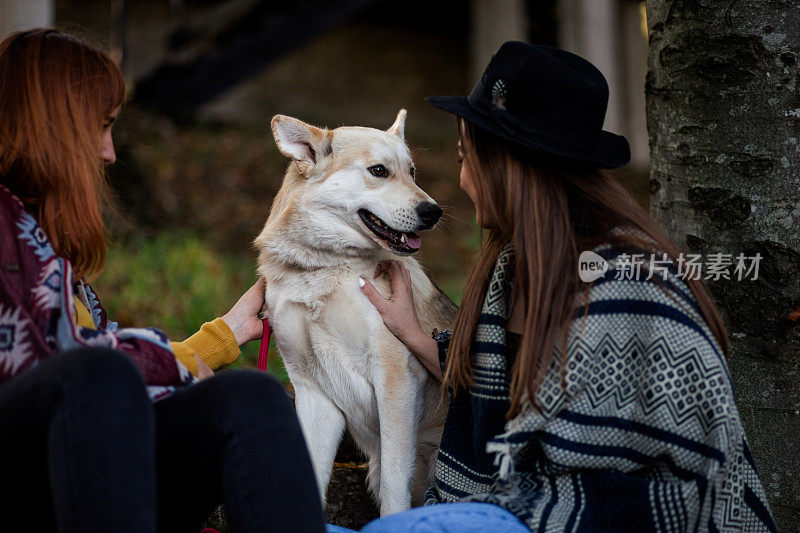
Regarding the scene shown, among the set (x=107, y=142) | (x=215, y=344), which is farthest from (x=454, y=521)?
(x=107, y=142)

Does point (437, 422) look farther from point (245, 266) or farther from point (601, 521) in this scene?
point (245, 266)

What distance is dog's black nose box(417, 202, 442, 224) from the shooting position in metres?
2.79

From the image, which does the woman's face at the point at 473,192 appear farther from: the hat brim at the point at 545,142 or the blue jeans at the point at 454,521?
the blue jeans at the point at 454,521

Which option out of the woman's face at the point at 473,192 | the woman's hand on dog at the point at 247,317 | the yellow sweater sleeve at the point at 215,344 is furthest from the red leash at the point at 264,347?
the woman's face at the point at 473,192

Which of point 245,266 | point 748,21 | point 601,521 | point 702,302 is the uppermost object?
point 748,21

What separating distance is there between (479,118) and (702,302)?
737 millimetres

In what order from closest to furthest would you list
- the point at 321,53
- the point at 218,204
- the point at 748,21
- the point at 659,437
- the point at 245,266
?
1. the point at 659,437
2. the point at 748,21
3. the point at 245,266
4. the point at 218,204
5. the point at 321,53

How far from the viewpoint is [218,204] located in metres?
7.55

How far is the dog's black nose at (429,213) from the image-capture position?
279 centimetres

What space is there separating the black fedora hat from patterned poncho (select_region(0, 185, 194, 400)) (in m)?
1.05

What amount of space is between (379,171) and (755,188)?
1321mm

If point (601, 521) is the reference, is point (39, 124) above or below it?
above

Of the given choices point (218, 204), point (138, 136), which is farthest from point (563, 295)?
point (138, 136)

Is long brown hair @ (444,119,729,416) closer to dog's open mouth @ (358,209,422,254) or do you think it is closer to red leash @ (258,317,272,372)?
dog's open mouth @ (358,209,422,254)
